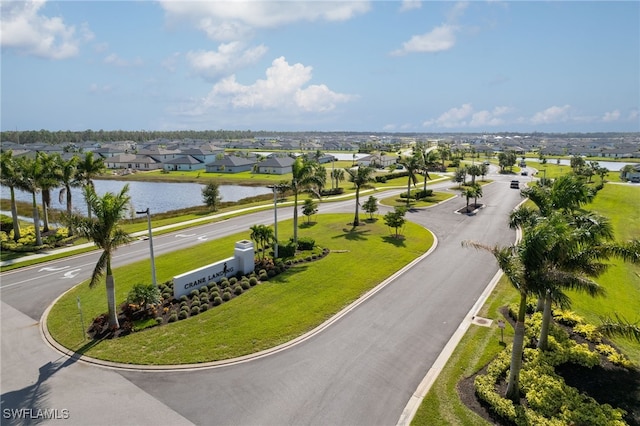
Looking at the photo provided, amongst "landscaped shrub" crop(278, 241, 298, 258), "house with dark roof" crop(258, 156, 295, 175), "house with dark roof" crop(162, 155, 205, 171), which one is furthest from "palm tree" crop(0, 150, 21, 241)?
"house with dark roof" crop(162, 155, 205, 171)

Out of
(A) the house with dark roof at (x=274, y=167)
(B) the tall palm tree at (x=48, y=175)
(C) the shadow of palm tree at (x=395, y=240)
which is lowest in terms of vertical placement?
(C) the shadow of palm tree at (x=395, y=240)

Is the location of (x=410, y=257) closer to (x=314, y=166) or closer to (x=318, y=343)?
(x=314, y=166)

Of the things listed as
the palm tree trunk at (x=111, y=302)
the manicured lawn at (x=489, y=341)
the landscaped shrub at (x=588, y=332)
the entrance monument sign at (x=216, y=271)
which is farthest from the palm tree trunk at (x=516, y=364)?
the palm tree trunk at (x=111, y=302)

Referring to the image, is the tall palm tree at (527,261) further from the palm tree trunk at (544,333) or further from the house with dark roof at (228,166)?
the house with dark roof at (228,166)

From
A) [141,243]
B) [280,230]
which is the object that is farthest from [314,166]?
[141,243]

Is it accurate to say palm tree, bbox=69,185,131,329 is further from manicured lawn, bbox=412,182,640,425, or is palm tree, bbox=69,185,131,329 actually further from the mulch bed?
the mulch bed

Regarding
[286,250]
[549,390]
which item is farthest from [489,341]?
[286,250]

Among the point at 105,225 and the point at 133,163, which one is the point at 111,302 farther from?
the point at 133,163
